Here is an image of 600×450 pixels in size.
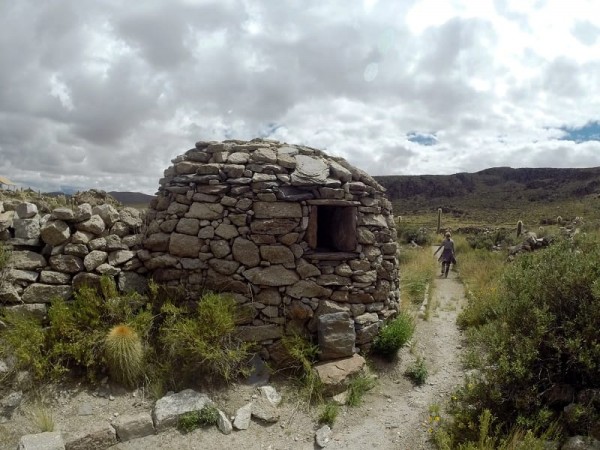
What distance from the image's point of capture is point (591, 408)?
149 inches

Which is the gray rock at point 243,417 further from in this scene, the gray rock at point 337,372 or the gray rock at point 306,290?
the gray rock at point 306,290

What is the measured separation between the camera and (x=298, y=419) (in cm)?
480

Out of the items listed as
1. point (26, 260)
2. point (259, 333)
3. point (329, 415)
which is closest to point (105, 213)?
point (26, 260)

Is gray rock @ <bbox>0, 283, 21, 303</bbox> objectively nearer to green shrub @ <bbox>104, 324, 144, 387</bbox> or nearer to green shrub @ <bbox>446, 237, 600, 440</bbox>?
green shrub @ <bbox>104, 324, 144, 387</bbox>

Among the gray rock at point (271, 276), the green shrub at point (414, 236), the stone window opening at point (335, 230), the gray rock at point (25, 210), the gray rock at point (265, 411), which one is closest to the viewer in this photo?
the gray rock at point (265, 411)

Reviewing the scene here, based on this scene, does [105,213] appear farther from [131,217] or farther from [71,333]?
[71,333]

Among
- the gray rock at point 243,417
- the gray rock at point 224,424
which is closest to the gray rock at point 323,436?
the gray rock at point 243,417

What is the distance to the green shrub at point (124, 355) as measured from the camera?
4.79m

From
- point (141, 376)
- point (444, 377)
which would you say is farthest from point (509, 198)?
point (141, 376)

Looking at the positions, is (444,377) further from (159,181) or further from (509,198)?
(509,198)

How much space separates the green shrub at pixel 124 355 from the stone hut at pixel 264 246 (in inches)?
41.1

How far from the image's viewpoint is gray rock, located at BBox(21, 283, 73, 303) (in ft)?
16.6

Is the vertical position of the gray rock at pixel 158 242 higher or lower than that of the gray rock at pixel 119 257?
higher

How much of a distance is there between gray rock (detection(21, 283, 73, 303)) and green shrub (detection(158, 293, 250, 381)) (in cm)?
135
